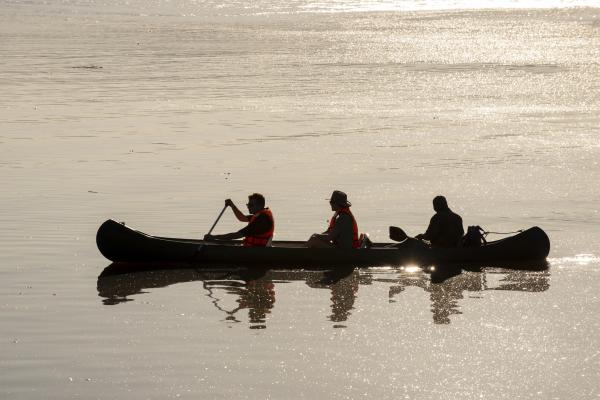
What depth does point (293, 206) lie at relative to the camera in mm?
23594

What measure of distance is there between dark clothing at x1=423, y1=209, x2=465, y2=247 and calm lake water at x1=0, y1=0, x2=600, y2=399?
2.88ft

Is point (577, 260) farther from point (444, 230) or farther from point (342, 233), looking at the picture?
point (342, 233)

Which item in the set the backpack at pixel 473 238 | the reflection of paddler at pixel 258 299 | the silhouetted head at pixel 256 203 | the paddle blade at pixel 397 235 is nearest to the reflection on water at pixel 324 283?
the reflection of paddler at pixel 258 299

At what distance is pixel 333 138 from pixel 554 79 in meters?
17.2

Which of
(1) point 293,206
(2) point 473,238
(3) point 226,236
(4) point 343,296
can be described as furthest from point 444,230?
(1) point 293,206

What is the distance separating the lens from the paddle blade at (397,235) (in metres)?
19.2

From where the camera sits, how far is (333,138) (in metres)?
32.5

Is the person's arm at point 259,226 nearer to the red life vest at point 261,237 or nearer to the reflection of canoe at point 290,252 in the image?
the red life vest at point 261,237

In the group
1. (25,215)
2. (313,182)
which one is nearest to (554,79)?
(313,182)

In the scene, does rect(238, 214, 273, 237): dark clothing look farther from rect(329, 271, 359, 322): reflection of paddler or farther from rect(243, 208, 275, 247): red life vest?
rect(329, 271, 359, 322): reflection of paddler

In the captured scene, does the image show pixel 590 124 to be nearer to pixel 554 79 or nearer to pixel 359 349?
pixel 554 79

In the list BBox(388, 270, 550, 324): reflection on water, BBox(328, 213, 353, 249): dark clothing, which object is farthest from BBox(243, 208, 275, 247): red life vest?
BBox(388, 270, 550, 324): reflection on water

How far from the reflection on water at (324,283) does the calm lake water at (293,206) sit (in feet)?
0.21

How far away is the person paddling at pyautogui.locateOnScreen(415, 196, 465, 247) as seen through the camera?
19.1 meters
